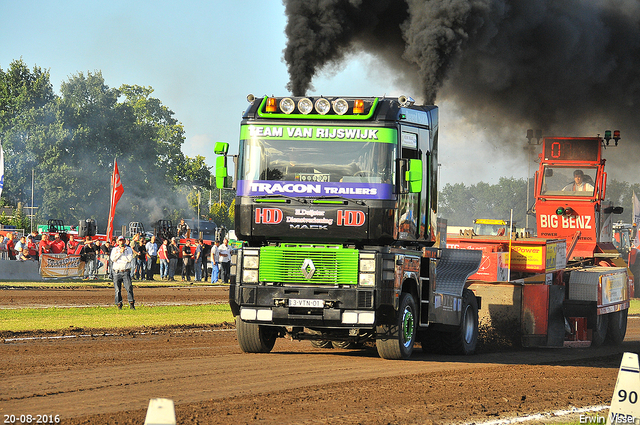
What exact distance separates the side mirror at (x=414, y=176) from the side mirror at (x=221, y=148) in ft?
8.20

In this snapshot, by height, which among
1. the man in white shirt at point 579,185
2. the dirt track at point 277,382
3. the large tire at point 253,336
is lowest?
the dirt track at point 277,382

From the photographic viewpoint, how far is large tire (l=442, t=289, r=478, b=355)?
1372 centimetres

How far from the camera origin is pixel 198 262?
34.3 metres

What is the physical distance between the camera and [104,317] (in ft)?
59.7

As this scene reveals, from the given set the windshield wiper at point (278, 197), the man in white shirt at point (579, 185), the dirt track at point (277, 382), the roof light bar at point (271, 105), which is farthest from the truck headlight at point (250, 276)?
the man in white shirt at point (579, 185)

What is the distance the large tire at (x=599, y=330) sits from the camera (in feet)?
54.1

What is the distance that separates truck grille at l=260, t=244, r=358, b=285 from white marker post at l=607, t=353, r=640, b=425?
196 inches

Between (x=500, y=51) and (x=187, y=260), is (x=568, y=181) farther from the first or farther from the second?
(x=187, y=260)

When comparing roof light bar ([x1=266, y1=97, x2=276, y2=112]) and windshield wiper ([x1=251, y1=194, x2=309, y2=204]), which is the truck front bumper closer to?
windshield wiper ([x1=251, y1=194, x2=309, y2=204])

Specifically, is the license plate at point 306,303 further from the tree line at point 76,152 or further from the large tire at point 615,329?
the tree line at point 76,152

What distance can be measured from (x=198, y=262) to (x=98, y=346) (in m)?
21.2

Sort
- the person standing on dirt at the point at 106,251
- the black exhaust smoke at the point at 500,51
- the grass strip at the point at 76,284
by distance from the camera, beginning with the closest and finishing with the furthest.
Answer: the black exhaust smoke at the point at 500,51 → the grass strip at the point at 76,284 → the person standing on dirt at the point at 106,251

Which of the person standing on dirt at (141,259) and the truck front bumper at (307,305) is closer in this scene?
the truck front bumper at (307,305)

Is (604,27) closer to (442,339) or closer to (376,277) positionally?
(442,339)
